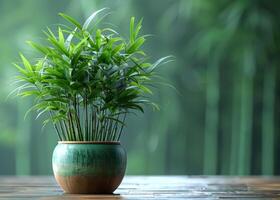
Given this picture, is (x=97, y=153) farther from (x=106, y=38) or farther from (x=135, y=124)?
(x=135, y=124)

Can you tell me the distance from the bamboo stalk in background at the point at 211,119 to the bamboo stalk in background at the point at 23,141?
1.70 meters

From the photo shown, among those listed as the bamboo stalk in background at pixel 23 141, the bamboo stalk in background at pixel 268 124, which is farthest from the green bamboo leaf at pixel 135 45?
the bamboo stalk in background at pixel 23 141

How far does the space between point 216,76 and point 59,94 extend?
3.46 meters

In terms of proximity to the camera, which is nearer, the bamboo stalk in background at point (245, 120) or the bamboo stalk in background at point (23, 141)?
the bamboo stalk in background at point (245, 120)

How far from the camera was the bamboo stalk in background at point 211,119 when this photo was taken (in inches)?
222

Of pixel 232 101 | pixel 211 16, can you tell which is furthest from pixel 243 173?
pixel 211 16

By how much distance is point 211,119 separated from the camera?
5.66 meters

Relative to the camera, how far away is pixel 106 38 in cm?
234

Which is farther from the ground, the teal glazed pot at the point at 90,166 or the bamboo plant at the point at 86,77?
the bamboo plant at the point at 86,77

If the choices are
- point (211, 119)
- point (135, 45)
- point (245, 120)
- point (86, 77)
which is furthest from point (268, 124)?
point (86, 77)

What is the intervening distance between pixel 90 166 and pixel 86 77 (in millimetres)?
347

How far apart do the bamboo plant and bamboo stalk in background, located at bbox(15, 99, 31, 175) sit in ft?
11.1

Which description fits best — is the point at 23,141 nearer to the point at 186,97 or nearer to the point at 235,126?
the point at 186,97

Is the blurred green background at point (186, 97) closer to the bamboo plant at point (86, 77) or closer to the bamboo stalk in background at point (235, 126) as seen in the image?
the bamboo stalk in background at point (235, 126)
